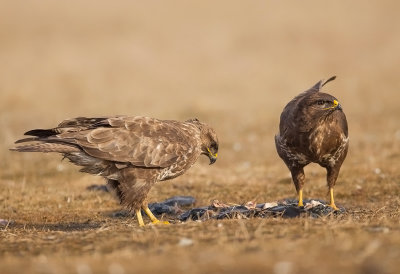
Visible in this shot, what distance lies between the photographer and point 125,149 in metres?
8.49

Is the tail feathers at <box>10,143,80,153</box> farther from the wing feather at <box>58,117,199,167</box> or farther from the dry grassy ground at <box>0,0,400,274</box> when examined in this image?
the dry grassy ground at <box>0,0,400,274</box>

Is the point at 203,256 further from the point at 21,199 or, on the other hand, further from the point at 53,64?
the point at 53,64

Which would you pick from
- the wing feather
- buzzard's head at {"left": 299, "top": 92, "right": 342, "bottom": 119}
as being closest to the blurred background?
buzzard's head at {"left": 299, "top": 92, "right": 342, "bottom": 119}

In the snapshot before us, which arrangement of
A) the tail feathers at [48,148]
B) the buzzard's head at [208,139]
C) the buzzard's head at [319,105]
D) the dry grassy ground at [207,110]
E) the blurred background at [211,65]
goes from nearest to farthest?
the dry grassy ground at [207,110] → the tail feathers at [48,148] → the buzzard's head at [319,105] → the buzzard's head at [208,139] → the blurred background at [211,65]

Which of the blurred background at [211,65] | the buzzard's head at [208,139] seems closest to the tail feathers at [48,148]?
the buzzard's head at [208,139]

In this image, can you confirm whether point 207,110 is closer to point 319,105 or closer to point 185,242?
point 319,105

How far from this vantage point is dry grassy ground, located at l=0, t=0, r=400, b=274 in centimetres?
577

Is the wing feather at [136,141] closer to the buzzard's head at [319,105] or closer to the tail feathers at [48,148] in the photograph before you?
the tail feathers at [48,148]

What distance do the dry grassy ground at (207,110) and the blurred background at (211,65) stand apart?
121mm

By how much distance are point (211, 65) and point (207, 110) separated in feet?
31.9

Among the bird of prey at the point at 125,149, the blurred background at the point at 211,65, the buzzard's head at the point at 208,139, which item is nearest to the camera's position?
the bird of prey at the point at 125,149

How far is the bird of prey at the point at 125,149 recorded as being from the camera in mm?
8336

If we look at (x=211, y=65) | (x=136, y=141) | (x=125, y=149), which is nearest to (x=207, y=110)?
(x=211, y=65)

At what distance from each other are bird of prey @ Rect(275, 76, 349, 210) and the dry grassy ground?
1.02 meters
